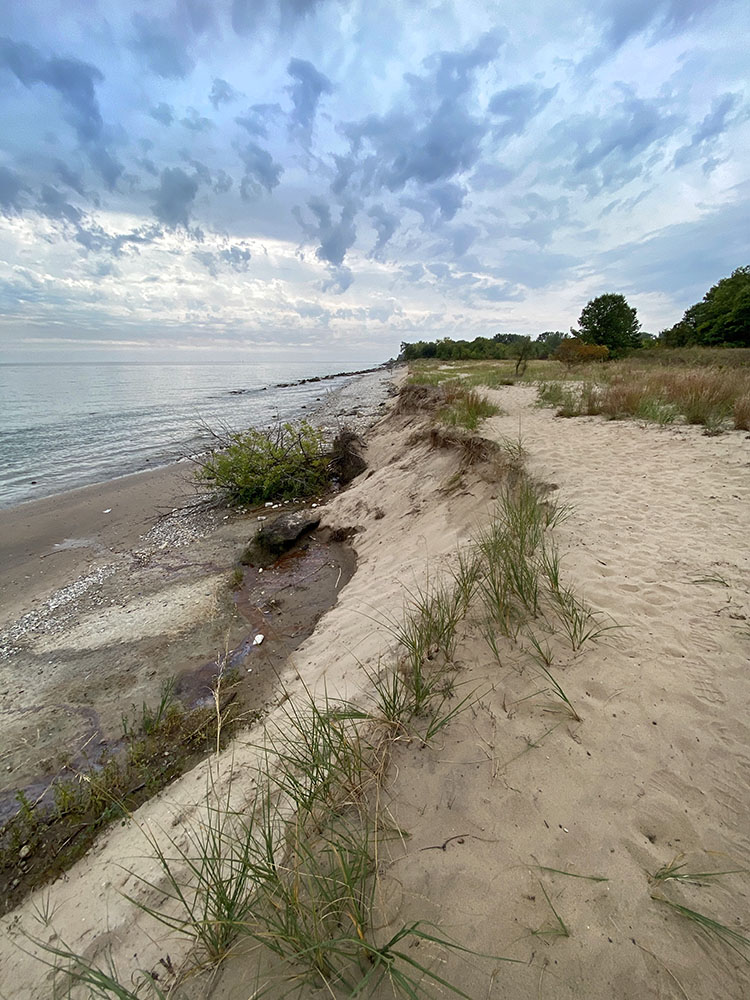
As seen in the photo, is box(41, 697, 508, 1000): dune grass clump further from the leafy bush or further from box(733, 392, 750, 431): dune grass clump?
box(733, 392, 750, 431): dune grass clump

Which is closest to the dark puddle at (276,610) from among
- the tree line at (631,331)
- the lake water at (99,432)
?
the lake water at (99,432)

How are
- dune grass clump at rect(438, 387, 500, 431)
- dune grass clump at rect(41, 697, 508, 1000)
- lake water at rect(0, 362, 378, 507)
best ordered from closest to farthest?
1. dune grass clump at rect(41, 697, 508, 1000)
2. dune grass clump at rect(438, 387, 500, 431)
3. lake water at rect(0, 362, 378, 507)

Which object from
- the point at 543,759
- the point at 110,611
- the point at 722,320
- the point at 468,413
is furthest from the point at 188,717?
the point at 722,320

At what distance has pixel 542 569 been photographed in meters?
3.42

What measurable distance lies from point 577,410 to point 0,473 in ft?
57.4

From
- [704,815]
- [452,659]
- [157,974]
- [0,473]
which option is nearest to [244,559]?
[452,659]

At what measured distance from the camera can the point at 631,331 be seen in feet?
159

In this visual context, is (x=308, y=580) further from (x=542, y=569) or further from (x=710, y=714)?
(x=710, y=714)

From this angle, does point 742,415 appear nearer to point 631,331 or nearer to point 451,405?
point 451,405

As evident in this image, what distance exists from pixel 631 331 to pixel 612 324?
276 cm

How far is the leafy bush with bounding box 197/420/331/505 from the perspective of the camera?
890 cm

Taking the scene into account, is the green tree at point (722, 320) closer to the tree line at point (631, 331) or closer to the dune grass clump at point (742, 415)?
the tree line at point (631, 331)

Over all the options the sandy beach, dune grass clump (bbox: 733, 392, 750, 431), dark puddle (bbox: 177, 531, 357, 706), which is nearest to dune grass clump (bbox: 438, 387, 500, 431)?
the sandy beach

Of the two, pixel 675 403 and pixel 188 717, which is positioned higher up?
pixel 675 403
